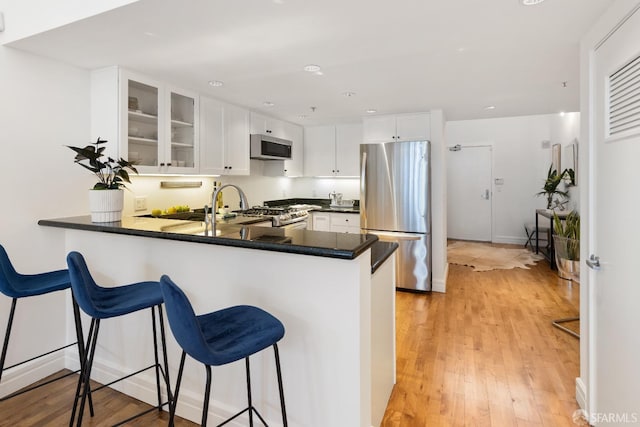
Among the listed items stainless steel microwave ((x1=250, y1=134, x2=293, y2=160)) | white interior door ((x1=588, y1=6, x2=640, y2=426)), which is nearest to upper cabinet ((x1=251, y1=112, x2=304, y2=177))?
stainless steel microwave ((x1=250, y1=134, x2=293, y2=160))

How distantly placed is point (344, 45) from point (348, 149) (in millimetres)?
2893

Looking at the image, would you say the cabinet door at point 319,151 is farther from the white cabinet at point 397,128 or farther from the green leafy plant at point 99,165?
the green leafy plant at point 99,165

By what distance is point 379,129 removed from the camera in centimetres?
436

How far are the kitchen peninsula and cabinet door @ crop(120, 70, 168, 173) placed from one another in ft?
2.51

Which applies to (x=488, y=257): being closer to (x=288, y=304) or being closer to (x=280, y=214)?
(x=280, y=214)

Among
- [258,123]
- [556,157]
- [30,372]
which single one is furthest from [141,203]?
[556,157]

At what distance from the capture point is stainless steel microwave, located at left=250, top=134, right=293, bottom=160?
408 centimetres

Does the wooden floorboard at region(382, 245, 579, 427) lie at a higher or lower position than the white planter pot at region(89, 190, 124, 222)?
lower

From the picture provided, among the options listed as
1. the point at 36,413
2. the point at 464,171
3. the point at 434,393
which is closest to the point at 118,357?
the point at 36,413

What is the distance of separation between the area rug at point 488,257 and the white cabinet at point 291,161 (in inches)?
116

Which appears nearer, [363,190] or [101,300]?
[101,300]

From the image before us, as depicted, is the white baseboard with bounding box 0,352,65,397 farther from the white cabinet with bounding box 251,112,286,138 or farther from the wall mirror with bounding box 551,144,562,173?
the wall mirror with bounding box 551,144,562,173

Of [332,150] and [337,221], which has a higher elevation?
[332,150]

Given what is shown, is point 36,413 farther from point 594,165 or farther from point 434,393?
point 594,165
